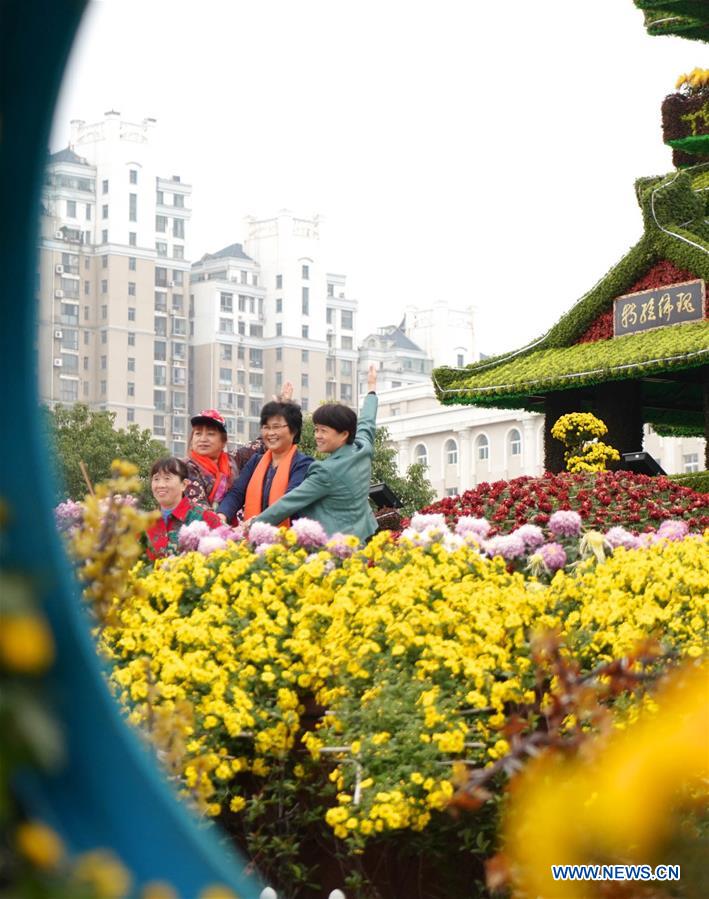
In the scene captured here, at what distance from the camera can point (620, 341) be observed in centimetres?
1706

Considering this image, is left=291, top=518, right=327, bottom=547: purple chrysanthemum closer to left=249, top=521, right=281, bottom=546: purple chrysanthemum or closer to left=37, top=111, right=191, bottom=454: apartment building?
left=249, top=521, right=281, bottom=546: purple chrysanthemum

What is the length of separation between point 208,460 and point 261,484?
598 millimetres

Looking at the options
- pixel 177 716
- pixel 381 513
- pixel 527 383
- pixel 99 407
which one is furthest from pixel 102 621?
pixel 99 407

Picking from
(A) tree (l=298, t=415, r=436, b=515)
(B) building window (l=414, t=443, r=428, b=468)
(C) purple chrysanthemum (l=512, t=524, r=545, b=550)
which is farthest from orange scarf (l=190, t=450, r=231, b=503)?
(B) building window (l=414, t=443, r=428, b=468)

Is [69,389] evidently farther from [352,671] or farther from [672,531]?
[352,671]

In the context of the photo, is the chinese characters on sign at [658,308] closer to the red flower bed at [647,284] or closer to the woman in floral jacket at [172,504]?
the red flower bed at [647,284]

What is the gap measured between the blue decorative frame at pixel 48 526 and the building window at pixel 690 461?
64303 mm

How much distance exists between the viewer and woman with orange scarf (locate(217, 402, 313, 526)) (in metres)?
7.59

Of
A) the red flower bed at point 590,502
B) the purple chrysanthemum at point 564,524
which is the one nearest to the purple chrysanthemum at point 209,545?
the purple chrysanthemum at point 564,524

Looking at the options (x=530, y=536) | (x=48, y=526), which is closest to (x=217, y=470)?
(x=530, y=536)

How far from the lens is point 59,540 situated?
1077 mm

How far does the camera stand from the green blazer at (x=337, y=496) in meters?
7.23

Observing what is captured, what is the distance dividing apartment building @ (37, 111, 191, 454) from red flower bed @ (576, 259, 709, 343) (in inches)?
2939

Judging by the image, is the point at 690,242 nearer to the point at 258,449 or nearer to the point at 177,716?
the point at 258,449
